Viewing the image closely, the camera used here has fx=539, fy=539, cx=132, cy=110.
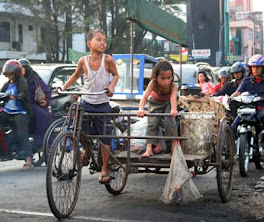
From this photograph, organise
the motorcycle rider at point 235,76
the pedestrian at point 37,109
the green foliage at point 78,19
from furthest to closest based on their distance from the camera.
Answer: the green foliage at point 78,19 < the motorcycle rider at point 235,76 < the pedestrian at point 37,109

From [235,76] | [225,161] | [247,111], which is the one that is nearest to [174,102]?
[225,161]

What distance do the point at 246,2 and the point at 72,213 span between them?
350ft

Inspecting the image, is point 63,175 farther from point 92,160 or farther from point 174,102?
point 174,102

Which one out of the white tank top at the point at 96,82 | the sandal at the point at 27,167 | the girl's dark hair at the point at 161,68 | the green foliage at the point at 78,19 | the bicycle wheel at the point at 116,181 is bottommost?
the sandal at the point at 27,167

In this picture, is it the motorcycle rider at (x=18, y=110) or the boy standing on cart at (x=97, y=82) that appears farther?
the motorcycle rider at (x=18, y=110)

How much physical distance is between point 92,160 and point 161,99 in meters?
0.99

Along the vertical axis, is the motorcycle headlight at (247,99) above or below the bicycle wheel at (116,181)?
above

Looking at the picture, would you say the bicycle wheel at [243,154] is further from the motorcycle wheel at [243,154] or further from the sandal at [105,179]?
the sandal at [105,179]

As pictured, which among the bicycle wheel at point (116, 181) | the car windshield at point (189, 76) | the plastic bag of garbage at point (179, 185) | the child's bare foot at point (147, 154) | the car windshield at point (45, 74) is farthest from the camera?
the car windshield at point (189, 76)

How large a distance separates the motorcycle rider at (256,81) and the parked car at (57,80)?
11.0 feet

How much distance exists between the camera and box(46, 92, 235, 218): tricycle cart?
4.97m

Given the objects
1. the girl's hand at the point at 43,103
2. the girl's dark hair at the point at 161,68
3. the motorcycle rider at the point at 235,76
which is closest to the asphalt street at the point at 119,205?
the girl's dark hair at the point at 161,68

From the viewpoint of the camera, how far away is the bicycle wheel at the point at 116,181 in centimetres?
595

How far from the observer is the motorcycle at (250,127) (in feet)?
26.2
